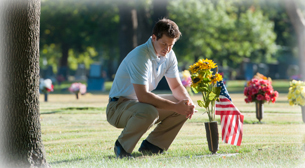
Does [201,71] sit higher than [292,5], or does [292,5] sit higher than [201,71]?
[292,5]

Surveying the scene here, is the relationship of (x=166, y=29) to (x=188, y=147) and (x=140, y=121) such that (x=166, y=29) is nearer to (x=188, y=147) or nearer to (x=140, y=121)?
(x=140, y=121)

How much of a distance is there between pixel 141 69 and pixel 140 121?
60 cm

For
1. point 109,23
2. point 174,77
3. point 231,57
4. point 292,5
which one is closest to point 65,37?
point 109,23

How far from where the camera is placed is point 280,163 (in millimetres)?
4508

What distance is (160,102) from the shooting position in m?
4.77

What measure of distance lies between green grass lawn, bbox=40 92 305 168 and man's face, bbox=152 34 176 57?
127 cm

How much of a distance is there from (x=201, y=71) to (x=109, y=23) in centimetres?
3457

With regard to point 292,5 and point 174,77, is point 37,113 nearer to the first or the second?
point 174,77

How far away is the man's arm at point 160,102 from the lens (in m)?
4.74

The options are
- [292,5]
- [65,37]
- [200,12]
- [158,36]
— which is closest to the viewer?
[158,36]

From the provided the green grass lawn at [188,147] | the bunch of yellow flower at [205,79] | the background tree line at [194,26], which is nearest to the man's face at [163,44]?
the bunch of yellow flower at [205,79]

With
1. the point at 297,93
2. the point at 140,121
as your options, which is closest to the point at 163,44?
the point at 140,121

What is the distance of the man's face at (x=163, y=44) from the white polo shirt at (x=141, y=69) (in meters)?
0.06

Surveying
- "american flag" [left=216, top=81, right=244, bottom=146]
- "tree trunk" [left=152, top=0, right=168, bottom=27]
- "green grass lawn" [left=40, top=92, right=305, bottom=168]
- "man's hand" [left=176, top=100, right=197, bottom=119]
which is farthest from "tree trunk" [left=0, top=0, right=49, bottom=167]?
"tree trunk" [left=152, top=0, right=168, bottom=27]
